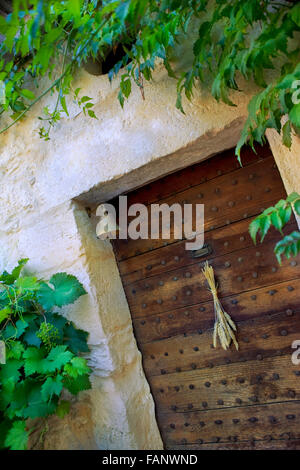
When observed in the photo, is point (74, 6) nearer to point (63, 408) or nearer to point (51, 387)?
point (51, 387)

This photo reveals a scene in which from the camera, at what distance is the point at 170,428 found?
202 cm

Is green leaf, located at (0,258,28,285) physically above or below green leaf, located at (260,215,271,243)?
above

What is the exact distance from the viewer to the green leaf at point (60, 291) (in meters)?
1.90

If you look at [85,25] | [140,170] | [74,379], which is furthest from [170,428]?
[85,25]

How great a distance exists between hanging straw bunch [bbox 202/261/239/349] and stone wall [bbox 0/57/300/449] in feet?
1.74

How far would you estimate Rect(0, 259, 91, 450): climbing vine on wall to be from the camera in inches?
66.5

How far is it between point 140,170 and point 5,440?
1381mm

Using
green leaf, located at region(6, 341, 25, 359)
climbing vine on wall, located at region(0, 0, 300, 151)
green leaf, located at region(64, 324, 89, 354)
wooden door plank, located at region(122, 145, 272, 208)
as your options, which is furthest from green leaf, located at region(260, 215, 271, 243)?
green leaf, located at region(6, 341, 25, 359)

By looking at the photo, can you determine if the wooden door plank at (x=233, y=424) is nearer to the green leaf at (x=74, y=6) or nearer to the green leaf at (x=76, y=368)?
the green leaf at (x=76, y=368)

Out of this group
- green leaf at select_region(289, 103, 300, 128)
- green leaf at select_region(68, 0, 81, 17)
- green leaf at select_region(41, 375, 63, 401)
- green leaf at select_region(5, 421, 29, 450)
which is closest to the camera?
green leaf at select_region(289, 103, 300, 128)

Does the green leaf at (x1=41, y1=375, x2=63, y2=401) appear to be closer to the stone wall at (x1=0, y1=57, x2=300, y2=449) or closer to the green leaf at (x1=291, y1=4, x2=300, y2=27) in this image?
the stone wall at (x1=0, y1=57, x2=300, y2=449)

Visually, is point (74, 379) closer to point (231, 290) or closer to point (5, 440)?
point (5, 440)

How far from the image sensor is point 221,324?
1.84 metres

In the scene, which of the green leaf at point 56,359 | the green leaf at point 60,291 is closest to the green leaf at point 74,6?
the green leaf at point 60,291
